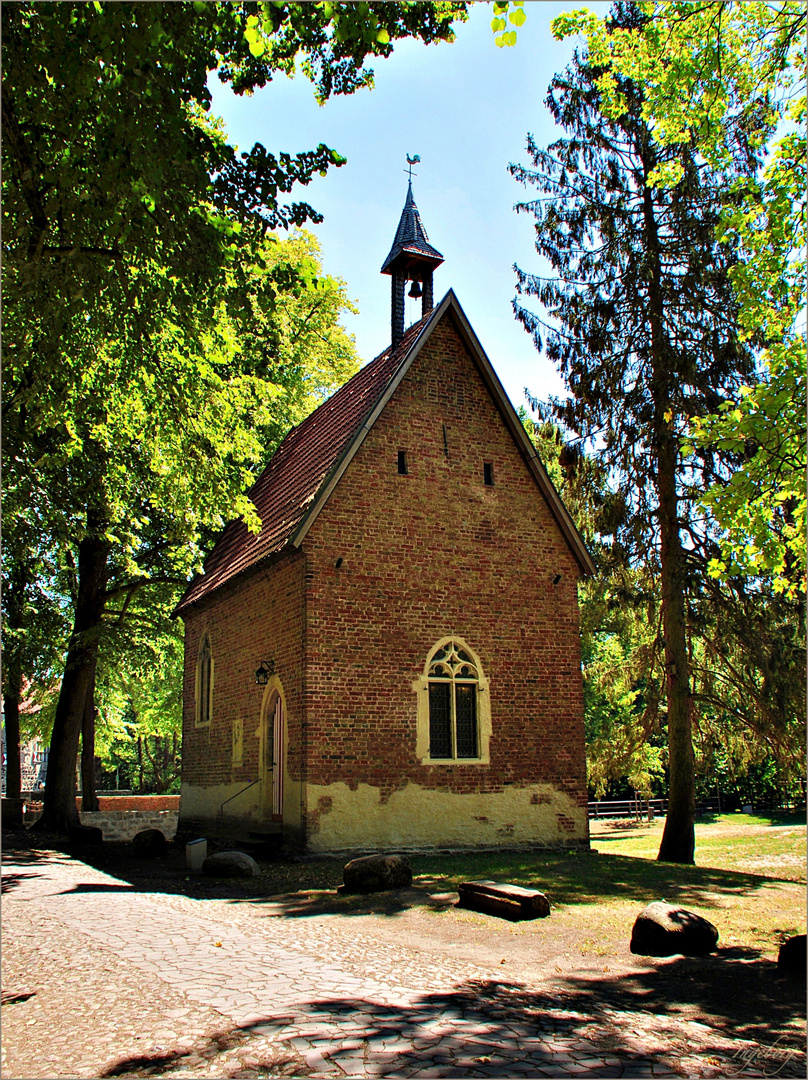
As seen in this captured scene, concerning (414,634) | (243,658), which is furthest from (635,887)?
(243,658)

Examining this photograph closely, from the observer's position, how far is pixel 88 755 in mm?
28906

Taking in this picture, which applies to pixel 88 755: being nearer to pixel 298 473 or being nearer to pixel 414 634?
pixel 298 473

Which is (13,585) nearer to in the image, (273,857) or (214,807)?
(214,807)

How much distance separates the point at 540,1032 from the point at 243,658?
13191mm

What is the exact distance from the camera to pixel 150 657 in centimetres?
2338

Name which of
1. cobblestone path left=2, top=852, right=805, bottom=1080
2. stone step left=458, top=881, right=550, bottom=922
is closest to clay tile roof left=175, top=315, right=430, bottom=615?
stone step left=458, top=881, right=550, bottom=922

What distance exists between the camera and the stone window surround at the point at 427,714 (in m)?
15.2

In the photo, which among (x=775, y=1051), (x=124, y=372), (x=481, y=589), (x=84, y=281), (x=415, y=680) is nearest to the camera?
(x=775, y=1051)

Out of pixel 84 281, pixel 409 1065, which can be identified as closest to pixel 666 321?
pixel 84 281

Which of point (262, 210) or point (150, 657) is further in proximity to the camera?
point (150, 657)

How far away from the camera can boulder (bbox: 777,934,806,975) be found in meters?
7.23

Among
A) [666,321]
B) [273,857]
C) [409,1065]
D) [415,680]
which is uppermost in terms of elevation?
[666,321]

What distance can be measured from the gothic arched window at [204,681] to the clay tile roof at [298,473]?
1.23m

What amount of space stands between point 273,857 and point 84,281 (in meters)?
9.68
